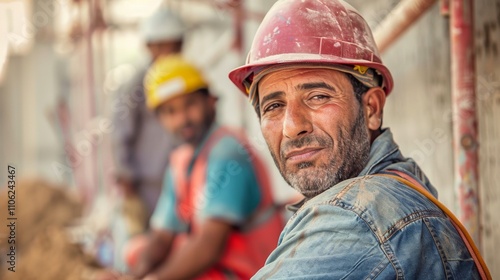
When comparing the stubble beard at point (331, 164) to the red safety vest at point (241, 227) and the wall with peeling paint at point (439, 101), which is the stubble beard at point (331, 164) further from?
the red safety vest at point (241, 227)

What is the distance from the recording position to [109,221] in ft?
21.0

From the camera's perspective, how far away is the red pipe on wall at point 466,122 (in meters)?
2.11

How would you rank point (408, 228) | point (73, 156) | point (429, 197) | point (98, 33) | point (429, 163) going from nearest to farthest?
1. point (408, 228)
2. point (429, 197)
3. point (429, 163)
4. point (98, 33)
5. point (73, 156)

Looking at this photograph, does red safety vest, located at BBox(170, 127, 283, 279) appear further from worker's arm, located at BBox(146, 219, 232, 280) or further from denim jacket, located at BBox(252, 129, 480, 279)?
denim jacket, located at BBox(252, 129, 480, 279)

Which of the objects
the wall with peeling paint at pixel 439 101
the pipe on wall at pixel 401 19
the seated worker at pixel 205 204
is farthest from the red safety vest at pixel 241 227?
the pipe on wall at pixel 401 19

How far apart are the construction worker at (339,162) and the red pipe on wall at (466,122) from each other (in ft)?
0.82

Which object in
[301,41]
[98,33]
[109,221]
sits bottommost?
[109,221]

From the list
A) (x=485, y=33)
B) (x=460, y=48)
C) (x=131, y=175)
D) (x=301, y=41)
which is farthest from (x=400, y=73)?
(x=131, y=175)

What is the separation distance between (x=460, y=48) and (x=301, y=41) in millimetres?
605

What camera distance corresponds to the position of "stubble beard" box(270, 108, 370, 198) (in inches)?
72.1

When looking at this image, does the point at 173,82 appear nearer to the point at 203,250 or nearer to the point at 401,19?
the point at 203,250

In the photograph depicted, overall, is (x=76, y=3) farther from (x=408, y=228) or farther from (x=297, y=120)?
(x=408, y=228)

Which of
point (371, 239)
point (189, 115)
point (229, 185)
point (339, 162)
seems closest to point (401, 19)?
point (339, 162)

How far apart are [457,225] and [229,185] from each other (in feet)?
6.62
